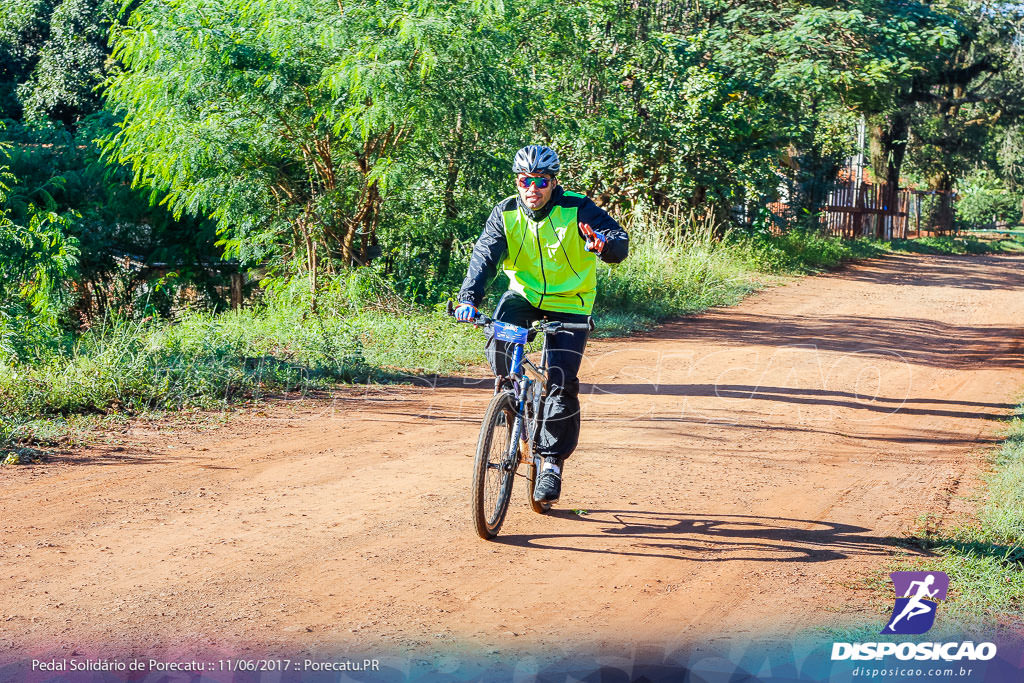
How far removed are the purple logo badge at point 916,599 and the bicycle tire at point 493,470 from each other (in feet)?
6.57

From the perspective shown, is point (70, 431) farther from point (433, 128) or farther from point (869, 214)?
point (869, 214)

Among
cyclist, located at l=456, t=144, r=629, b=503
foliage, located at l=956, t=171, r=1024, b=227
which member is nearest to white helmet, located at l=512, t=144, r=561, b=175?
cyclist, located at l=456, t=144, r=629, b=503

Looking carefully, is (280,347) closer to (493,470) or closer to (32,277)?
(32,277)

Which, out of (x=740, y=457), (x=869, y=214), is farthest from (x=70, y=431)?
(x=869, y=214)

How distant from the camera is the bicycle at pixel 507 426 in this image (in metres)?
5.05

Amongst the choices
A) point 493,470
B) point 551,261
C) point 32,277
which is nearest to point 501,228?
point 551,261

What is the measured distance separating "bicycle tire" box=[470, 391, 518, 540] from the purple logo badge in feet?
6.57

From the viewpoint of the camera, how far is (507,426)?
530 centimetres

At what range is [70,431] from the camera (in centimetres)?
714

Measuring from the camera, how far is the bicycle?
5.05 meters

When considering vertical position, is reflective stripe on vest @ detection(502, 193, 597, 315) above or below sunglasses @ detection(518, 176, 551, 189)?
below

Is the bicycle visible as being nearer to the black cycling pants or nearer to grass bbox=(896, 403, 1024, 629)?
the black cycling pants

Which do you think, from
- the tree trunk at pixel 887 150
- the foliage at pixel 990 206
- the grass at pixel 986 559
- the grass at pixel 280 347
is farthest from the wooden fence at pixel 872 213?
the grass at pixel 986 559

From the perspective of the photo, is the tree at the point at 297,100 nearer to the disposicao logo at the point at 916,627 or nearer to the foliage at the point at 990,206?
the disposicao logo at the point at 916,627
